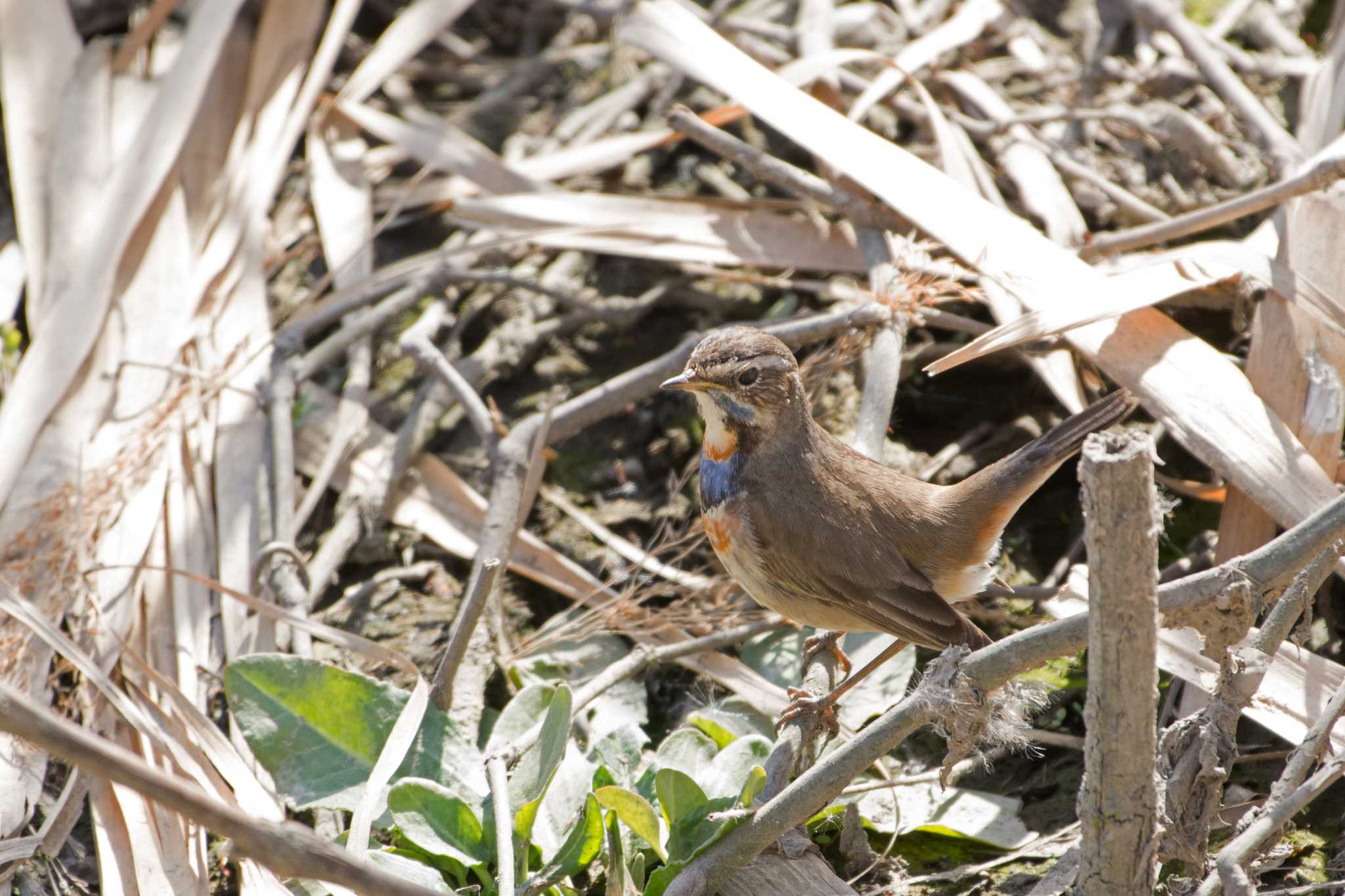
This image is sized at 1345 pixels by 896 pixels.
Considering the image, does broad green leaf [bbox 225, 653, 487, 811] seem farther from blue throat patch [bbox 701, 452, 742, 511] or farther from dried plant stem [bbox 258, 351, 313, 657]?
blue throat patch [bbox 701, 452, 742, 511]

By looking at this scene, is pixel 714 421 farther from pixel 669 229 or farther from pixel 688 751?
pixel 669 229

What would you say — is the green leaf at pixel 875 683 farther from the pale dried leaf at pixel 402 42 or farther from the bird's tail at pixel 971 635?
the pale dried leaf at pixel 402 42

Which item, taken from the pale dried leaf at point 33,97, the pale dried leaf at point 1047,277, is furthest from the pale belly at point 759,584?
the pale dried leaf at point 33,97

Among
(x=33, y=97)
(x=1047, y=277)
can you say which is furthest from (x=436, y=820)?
(x=33, y=97)

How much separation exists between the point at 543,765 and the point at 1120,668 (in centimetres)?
159

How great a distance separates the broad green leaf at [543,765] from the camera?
119 inches

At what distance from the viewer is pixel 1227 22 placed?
18.5ft

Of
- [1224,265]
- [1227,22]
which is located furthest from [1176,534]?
[1227,22]

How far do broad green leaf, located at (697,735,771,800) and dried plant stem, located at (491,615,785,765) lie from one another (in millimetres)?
424

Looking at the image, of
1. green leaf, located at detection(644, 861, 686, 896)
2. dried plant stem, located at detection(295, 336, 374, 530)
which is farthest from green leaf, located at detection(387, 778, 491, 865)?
dried plant stem, located at detection(295, 336, 374, 530)

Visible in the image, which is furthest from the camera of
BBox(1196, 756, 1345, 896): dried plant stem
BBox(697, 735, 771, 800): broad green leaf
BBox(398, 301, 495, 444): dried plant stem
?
BBox(398, 301, 495, 444): dried plant stem

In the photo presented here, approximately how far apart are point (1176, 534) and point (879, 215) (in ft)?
5.36

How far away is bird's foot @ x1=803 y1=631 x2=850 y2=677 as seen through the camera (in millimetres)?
3846

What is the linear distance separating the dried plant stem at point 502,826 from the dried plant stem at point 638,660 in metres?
0.07
